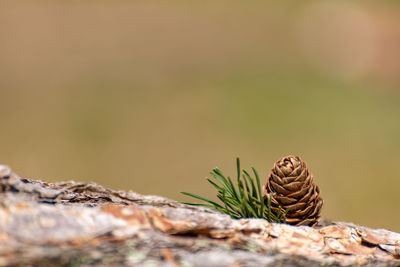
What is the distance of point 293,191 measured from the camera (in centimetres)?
52

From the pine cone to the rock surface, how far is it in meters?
0.07

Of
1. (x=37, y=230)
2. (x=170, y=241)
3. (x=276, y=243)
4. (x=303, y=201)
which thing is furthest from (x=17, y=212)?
(x=303, y=201)

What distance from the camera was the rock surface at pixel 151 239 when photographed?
32 centimetres

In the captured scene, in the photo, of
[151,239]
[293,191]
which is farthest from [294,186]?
[151,239]

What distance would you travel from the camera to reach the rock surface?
0.32 metres

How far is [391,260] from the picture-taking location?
1.40 ft

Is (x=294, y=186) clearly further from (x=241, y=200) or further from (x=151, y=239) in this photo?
(x=151, y=239)

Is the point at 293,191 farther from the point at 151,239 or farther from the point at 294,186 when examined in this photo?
the point at 151,239

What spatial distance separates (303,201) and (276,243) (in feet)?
0.45

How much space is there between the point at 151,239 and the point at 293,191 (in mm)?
237

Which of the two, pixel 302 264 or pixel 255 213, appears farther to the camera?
pixel 255 213

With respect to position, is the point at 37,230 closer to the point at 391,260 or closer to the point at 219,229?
the point at 219,229

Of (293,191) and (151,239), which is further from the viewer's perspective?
(293,191)

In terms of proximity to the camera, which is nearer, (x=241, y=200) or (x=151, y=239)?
(x=151, y=239)
